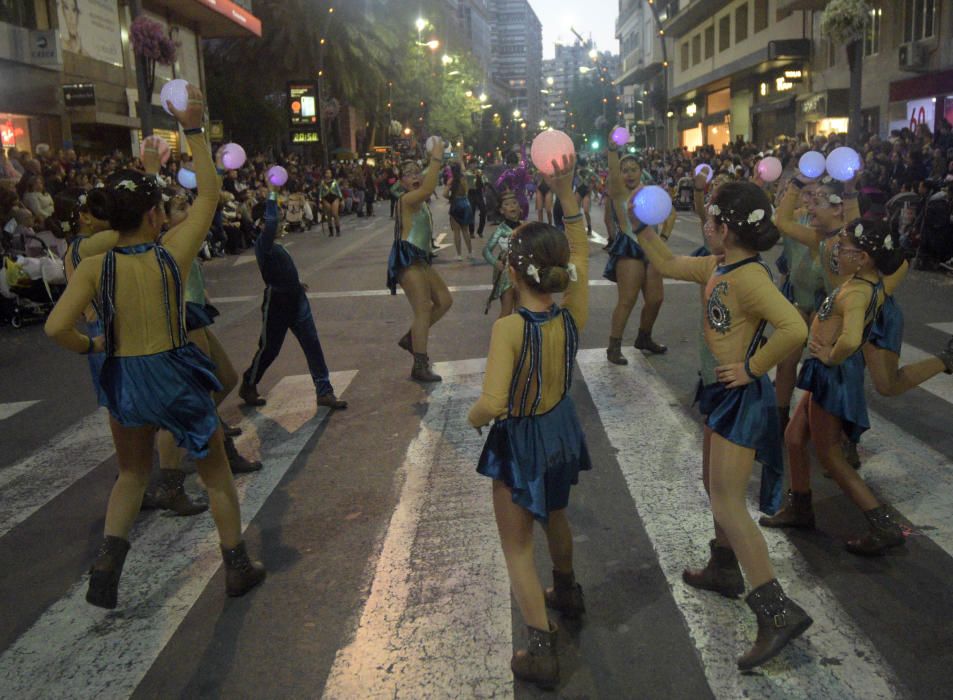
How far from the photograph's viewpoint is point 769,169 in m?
6.30

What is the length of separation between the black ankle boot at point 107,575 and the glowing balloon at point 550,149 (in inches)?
98.0

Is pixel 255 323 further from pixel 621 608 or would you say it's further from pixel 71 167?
pixel 71 167

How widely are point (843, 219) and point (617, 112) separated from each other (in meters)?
97.4

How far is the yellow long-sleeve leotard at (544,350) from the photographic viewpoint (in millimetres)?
2998

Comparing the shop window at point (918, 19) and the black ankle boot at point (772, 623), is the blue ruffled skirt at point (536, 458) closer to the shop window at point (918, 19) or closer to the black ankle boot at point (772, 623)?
the black ankle boot at point (772, 623)

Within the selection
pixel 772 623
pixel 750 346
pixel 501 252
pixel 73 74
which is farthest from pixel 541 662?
pixel 73 74

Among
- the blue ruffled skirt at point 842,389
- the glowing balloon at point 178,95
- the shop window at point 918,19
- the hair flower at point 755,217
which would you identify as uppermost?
the shop window at point 918,19

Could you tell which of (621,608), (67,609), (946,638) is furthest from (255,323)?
(946,638)

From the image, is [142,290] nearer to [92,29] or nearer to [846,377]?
[846,377]

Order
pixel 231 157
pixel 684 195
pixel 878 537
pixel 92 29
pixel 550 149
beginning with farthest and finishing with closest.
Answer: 1. pixel 684 195
2. pixel 92 29
3. pixel 231 157
4. pixel 878 537
5. pixel 550 149

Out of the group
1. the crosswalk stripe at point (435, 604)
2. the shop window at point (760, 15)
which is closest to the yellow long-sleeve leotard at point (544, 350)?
the crosswalk stripe at point (435, 604)

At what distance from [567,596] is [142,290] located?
2222 millimetres

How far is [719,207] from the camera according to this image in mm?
3402

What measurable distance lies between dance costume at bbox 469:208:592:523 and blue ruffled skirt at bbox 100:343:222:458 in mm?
1392
